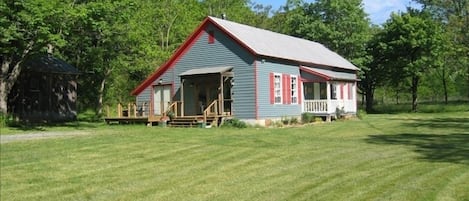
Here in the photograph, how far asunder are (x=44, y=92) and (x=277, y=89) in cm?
1466

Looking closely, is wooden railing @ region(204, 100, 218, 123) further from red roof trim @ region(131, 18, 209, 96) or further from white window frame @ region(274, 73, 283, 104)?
red roof trim @ region(131, 18, 209, 96)

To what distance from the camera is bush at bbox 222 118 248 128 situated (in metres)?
25.5

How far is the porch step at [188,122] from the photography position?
85.8 ft

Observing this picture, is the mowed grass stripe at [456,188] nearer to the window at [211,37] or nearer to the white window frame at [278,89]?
the white window frame at [278,89]

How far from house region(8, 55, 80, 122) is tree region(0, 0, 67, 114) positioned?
6.30 meters

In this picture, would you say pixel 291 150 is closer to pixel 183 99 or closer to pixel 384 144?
pixel 384 144

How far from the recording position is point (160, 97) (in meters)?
30.9

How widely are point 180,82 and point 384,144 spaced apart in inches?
632

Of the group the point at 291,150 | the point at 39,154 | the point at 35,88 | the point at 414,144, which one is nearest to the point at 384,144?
the point at 414,144

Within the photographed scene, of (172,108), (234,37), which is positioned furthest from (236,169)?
(172,108)

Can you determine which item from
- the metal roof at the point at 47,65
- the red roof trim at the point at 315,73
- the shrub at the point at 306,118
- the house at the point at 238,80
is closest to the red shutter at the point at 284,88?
the house at the point at 238,80

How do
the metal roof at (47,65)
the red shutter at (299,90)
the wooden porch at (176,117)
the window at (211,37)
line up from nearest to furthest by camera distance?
the wooden porch at (176,117) < the window at (211,37) < the red shutter at (299,90) < the metal roof at (47,65)

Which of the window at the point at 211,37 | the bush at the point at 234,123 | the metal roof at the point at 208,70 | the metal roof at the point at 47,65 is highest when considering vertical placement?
the window at the point at 211,37

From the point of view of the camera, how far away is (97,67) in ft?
134
